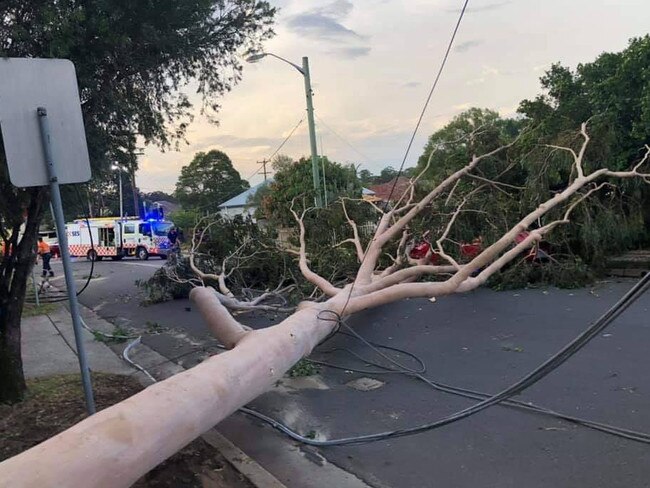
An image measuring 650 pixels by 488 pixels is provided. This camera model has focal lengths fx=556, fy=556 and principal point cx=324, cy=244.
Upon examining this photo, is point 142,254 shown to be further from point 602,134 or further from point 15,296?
point 15,296

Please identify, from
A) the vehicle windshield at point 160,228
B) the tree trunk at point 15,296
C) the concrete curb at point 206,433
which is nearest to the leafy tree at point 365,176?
the vehicle windshield at point 160,228

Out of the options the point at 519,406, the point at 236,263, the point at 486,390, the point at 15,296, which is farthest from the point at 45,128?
the point at 236,263

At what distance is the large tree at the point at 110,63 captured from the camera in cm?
483

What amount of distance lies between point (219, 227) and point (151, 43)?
289 inches

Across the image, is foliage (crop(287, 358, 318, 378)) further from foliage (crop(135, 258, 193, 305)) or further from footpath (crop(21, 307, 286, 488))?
foliage (crop(135, 258, 193, 305))

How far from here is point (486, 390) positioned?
540 centimetres

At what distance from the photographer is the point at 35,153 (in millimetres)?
3406

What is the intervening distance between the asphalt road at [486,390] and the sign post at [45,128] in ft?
7.52

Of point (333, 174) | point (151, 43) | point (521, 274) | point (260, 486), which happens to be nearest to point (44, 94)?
point (151, 43)

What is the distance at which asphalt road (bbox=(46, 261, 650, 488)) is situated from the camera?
150 inches

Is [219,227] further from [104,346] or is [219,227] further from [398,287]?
[398,287]

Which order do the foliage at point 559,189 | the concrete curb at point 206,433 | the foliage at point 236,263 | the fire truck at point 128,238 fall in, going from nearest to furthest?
1. the concrete curb at point 206,433
2. the foliage at point 559,189
3. the foliage at point 236,263
4. the fire truck at point 128,238

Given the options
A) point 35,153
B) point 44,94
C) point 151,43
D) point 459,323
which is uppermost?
point 151,43

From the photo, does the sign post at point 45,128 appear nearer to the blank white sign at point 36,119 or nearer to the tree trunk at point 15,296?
the blank white sign at point 36,119
